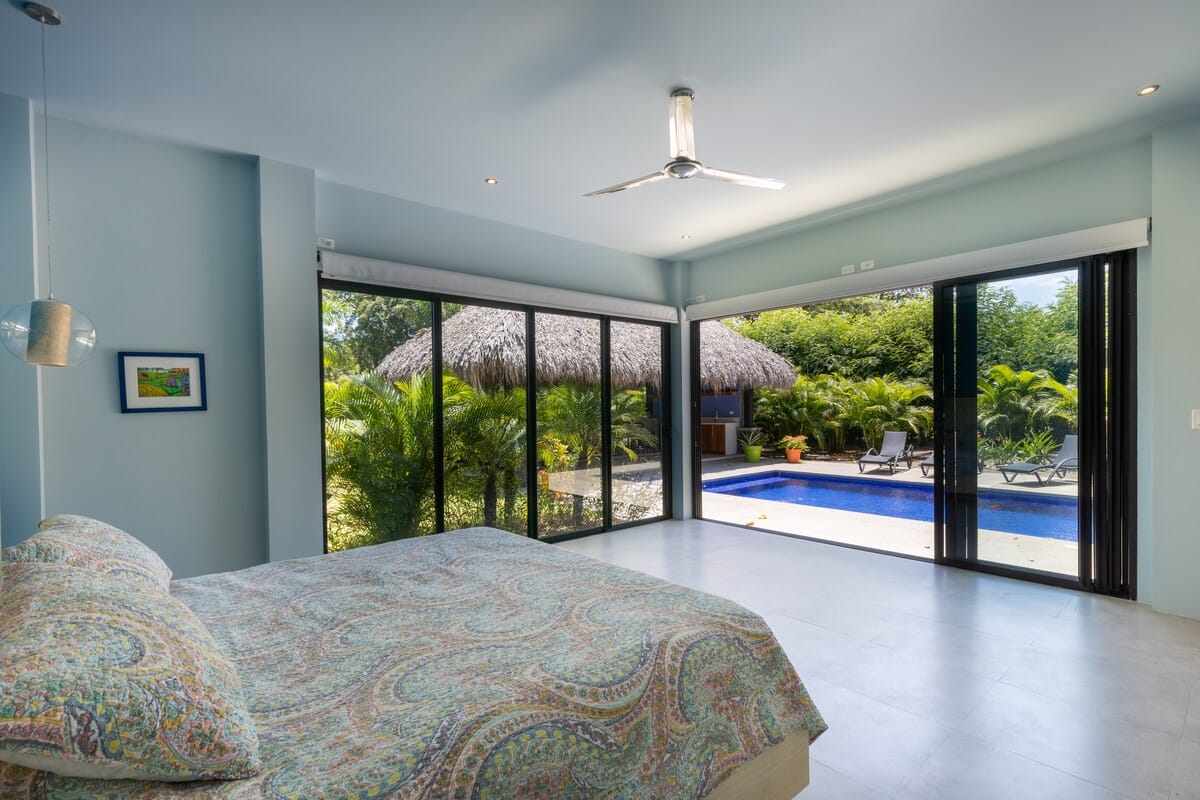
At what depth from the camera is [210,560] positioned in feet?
11.3

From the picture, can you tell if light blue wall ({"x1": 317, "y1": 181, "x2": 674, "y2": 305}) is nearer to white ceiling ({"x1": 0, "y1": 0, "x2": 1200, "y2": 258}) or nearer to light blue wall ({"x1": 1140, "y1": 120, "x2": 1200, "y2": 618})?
white ceiling ({"x1": 0, "y1": 0, "x2": 1200, "y2": 258})

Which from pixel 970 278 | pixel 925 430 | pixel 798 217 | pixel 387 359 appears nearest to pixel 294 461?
pixel 387 359

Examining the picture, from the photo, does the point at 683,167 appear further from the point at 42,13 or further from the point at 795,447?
the point at 795,447

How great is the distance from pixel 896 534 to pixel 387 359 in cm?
502

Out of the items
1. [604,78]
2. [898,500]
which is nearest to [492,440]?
[604,78]

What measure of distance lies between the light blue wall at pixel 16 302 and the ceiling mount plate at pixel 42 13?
0.91 metres

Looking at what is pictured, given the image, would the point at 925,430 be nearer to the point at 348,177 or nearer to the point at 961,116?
the point at 961,116

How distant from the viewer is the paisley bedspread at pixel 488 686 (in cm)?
106

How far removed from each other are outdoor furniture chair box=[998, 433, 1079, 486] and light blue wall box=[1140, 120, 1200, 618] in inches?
16.7

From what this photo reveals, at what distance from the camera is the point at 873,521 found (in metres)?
6.43

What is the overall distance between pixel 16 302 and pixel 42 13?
139cm

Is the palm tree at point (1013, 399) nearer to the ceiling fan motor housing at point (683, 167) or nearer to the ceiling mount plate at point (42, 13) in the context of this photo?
the ceiling fan motor housing at point (683, 167)

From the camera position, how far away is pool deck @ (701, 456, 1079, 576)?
387 centimetres

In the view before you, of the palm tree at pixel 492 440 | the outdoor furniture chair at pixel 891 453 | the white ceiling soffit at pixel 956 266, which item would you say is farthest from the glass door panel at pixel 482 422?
the outdoor furniture chair at pixel 891 453
